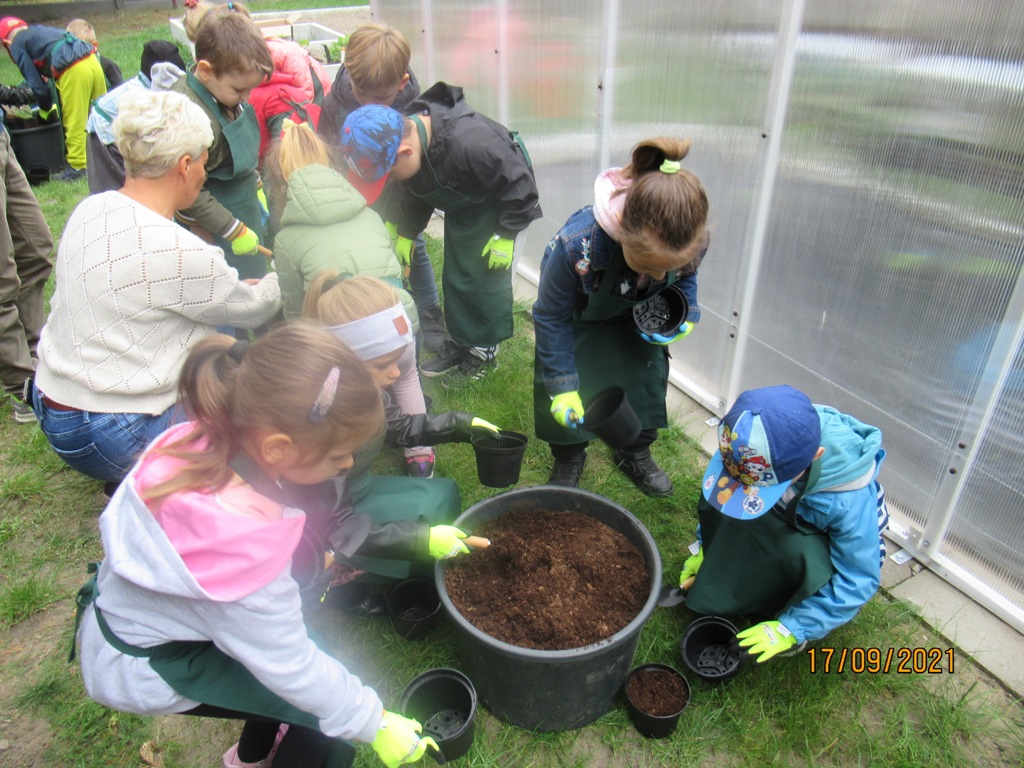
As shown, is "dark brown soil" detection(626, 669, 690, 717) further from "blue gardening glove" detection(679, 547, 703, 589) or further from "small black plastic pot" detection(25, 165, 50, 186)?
"small black plastic pot" detection(25, 165, 50, 186)

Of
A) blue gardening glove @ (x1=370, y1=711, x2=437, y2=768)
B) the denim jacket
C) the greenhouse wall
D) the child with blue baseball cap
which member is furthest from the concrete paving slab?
blue gardening glove @ (x1=370, y1=711, x2=437, y2=768)

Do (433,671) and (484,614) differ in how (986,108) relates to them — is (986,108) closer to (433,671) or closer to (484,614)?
(484,614)

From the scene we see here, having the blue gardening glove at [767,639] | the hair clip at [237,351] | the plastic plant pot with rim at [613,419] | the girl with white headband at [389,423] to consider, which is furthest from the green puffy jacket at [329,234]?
the blue gardening glove at [767,639]

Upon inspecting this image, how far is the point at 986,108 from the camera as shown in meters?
1.95

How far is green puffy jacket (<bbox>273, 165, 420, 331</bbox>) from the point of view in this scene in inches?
97.0

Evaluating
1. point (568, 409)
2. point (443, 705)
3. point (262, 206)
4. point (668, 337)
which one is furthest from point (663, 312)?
point (262, 206)

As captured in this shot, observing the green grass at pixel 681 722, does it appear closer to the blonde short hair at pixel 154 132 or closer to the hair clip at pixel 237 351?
the hair clip at pixel 237 351

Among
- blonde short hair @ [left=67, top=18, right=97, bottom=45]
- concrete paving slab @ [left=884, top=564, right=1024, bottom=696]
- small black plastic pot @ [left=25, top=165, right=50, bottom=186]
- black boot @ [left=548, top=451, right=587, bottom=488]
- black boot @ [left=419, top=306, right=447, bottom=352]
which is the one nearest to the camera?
concrete paving slab @ [left=884, top=564, right=1024, bottom=696]

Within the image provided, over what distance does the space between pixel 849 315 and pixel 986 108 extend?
784 millimetres

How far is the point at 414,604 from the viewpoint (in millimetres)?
2410

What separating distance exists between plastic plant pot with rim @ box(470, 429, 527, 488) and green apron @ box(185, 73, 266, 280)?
1.54 m

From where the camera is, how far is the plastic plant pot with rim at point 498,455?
239 cm

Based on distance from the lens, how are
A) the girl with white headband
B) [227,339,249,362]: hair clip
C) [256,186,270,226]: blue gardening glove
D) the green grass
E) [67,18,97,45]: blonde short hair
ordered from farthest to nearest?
[67,18,97,45]: blonde short hair < [256,186,270,226]: blue gardening glove < the girl with white headband < the green grass < [227,339,249,362]: hair clip

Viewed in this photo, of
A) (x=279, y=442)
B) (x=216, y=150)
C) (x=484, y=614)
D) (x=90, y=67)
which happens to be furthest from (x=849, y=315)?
(x=90, y=67)
